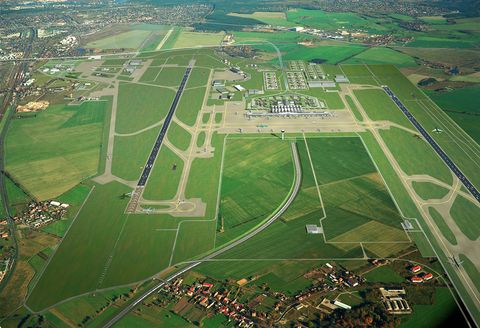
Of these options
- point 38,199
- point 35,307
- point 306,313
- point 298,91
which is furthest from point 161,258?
point 298,91

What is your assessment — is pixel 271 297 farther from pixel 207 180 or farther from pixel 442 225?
pixel 442 225

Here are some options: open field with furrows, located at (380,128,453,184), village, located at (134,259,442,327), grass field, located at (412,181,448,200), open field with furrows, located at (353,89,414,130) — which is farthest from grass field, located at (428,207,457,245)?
open field with furrows, located at (353,89,414,130)

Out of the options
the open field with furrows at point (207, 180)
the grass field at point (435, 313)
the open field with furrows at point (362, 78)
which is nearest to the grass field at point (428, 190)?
the grass field at point (435, 313)

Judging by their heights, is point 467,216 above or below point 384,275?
above

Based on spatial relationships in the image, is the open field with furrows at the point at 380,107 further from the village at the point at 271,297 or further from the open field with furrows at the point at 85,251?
the open field with furrows at the point at 85,251

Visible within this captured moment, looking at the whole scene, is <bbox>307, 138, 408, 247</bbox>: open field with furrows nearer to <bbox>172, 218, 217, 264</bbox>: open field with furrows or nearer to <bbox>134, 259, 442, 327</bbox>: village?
<bbox>134, 259, 442, 327</bbox>: village

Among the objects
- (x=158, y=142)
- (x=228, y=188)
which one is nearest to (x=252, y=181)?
(x=228, y=188)

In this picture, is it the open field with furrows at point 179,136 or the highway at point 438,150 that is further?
the open field with furrows at point 179,136
